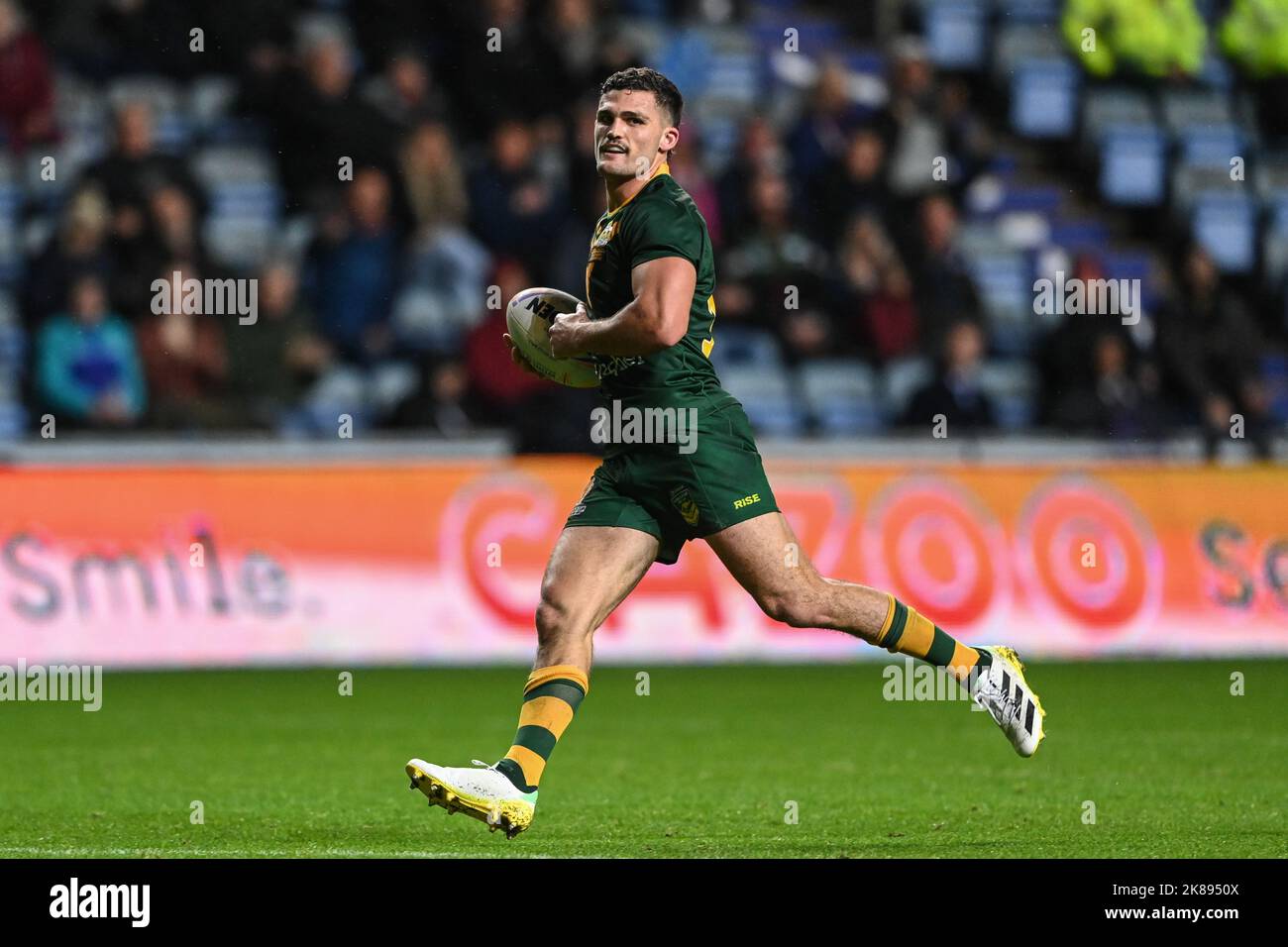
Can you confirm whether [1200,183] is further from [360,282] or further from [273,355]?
[273,355]

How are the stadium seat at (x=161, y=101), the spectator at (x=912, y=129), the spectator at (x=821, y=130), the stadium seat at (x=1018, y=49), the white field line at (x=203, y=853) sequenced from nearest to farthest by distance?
the white field line at (x=203, y=853), the spectator at (x=821, y=130), the spectator at (x=912, y=129), the stadium seat at (x=161, y=101), the stadium seat at (x=1018, y=49)

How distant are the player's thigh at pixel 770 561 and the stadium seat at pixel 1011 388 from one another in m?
10.1

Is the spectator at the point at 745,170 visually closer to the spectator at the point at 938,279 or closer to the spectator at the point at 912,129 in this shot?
the spectator at the point at 912,129

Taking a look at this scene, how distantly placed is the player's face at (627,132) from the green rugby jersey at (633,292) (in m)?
0.10

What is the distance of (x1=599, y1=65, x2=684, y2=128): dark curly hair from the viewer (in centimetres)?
724

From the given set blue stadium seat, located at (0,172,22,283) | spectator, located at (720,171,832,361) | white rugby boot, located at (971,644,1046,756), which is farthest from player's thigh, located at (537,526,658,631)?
blue stadium seat, located at (0,172,22,283)

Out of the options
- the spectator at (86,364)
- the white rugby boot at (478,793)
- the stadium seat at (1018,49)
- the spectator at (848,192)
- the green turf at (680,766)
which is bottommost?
the green turf at (680,766)

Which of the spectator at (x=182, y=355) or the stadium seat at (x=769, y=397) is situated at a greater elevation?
the spectator at (x=182, y=355)

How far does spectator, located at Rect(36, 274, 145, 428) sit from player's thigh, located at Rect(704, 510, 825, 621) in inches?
331

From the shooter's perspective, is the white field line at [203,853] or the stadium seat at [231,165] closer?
the white field line at [203,853]

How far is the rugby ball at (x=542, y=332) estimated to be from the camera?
775 cm

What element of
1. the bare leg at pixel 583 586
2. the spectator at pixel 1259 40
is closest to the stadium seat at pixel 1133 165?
the spectator at pixel 1259 40

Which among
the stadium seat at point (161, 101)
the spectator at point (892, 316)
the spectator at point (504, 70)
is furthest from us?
the stadium seat at point (161, 101)
